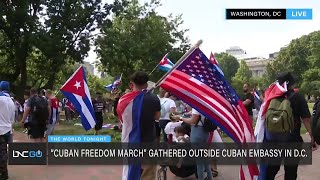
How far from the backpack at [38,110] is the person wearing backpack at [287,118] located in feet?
17.9

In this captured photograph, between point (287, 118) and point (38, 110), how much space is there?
19.2 feet

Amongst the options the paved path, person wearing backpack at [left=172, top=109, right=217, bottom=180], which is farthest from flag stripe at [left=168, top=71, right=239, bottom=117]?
the paved path

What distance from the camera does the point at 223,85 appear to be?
209 inches

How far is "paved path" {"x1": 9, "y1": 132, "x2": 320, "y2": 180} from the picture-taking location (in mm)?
7937

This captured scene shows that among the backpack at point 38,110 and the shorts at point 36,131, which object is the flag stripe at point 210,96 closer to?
the backpack at point 38,110

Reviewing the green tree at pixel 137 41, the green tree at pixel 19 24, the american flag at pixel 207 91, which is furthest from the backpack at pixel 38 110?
the green tree at pixel 137 41

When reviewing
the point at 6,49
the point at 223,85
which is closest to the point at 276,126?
the point at 223,85

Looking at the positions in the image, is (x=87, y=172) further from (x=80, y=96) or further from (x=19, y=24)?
(x=19, y=24)

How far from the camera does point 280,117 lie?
5.25 meters

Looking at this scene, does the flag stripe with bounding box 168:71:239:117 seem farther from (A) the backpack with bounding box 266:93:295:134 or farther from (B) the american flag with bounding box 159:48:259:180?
(A) the backpack with bounding box 266:93:295:134

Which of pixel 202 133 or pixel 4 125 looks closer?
pixel 202 133

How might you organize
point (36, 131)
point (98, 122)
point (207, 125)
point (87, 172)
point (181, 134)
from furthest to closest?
point (98, 122) < point (36, 131) < point (87, 172) < point (181, 134) < point (207, 125)

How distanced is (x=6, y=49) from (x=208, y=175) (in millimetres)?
24951

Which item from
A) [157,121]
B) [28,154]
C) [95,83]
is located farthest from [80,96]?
[95,83]
